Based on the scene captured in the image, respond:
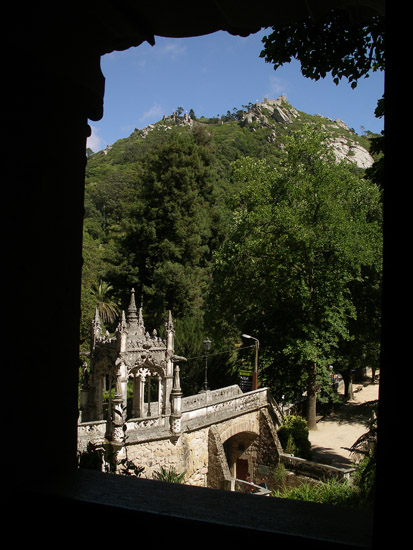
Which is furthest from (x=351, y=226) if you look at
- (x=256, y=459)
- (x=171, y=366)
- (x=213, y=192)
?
(x=213, y=192)

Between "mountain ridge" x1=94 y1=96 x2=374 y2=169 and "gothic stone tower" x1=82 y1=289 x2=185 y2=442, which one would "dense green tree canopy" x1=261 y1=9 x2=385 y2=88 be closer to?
"gothic stone tower" x1=82 y1=289 x2=185 y2=442

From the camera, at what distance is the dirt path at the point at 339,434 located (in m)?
20.0

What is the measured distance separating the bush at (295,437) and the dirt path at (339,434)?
52 cm

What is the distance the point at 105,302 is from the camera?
32500 millimetres

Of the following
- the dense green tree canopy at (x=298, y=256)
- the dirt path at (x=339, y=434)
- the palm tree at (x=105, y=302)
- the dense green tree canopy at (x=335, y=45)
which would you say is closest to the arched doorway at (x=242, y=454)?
the dirt path at (x=339, y=434)

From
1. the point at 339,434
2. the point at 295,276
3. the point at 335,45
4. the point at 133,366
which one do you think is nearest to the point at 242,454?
the point at 339,434

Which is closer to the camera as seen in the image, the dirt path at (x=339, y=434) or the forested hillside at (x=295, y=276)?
the dirt path at (x=339, y=434)

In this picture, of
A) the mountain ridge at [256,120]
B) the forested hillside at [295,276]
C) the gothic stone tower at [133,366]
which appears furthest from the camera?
the mountain ridge at [256,120]

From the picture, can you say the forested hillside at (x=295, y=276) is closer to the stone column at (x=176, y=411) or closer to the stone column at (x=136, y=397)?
the stone column at (x=176, y=411)

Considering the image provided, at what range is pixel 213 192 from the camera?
38625mm

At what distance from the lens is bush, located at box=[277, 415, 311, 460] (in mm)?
20594

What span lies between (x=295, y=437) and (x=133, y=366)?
8.15 meters

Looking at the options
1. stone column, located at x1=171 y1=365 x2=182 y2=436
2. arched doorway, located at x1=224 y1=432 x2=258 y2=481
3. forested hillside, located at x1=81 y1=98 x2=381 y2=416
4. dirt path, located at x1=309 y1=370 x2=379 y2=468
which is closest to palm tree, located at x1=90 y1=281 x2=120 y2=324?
forested hillside, located at x1=81 y1=98 x2=381 y2=416

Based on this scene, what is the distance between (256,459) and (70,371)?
72.7 feet
